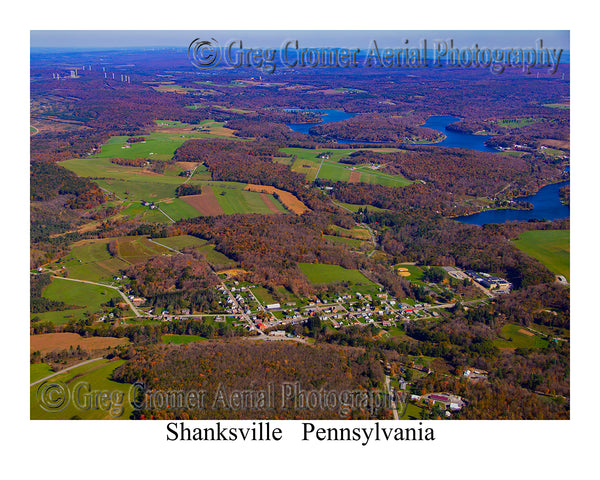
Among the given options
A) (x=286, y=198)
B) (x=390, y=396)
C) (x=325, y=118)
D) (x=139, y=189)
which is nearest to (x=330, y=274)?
(x=390, y=396)

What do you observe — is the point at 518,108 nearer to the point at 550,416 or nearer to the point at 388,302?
the point at 388,302

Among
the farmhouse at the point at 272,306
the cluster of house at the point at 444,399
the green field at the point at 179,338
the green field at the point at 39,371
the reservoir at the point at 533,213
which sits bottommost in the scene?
the cluster of house at the point at 444,399

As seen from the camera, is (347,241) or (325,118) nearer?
(347,241)

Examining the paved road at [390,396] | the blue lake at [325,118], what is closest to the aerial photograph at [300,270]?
the paved road at [390,396]

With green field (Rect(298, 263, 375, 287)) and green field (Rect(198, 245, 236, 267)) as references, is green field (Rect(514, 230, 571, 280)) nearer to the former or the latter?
green field (Rect(298, 263, 375, 287))

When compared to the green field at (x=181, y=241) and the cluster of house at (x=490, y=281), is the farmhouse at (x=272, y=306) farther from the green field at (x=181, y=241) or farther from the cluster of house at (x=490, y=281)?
the cluster of house at (x=490, y=281)

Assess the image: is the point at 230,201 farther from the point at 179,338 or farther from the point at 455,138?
the point at 455,138
